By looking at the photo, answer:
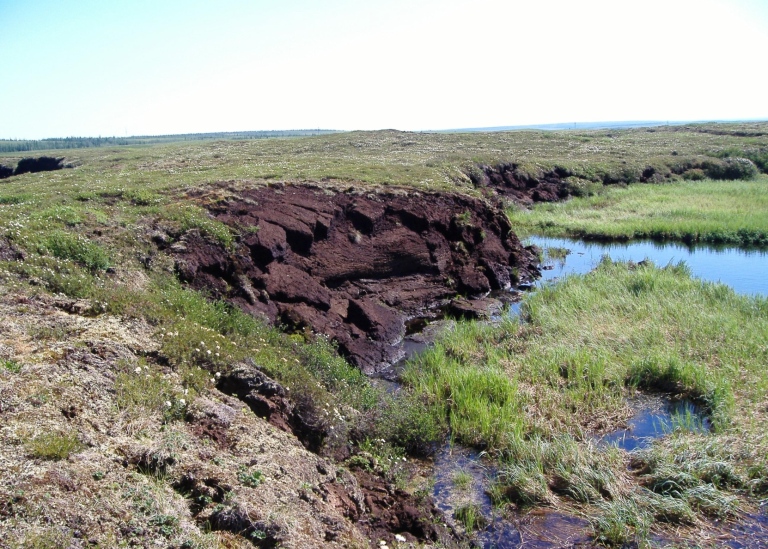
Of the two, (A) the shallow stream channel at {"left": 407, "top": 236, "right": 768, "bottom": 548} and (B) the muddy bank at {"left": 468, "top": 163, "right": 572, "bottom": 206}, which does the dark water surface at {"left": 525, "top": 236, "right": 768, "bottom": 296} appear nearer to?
(B) the muddy bank at {"left": 468, "top": 163, "right": 572, "bottom": 206}

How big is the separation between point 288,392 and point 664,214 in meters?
29.2

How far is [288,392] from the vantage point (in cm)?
921

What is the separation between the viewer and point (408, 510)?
7797 millimetres

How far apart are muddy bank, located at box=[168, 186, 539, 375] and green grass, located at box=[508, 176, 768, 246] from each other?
7430 millimetres

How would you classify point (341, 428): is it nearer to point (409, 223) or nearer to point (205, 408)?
point (205, 408)

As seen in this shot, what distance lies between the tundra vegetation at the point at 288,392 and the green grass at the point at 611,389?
45 millimetres

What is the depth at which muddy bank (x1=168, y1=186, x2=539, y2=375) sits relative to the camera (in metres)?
14.6

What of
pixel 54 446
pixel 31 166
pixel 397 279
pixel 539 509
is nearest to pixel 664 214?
pixel 397 279

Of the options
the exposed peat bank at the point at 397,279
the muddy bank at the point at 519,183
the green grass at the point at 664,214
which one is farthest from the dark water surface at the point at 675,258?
the muddy bank at the point at 519,183

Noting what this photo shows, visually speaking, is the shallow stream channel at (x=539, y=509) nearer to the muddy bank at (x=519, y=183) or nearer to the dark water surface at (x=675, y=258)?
the dark water surface at (x=675, y=258)

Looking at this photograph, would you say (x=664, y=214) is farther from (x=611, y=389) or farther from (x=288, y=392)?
(x=288, y=392)

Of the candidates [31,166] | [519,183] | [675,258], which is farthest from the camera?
[31,166]

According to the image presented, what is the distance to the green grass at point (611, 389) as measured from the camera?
8586 millimetres

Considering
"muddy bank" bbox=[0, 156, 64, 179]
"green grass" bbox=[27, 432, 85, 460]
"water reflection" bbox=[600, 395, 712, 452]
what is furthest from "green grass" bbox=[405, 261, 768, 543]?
"muddy bank" bbox=[0, 156, 64, 179]
